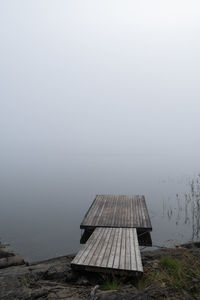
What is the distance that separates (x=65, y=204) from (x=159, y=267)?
47.2 ft

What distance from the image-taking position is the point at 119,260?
4.74 metres

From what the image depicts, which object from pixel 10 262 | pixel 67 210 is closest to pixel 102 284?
pixel 10 262

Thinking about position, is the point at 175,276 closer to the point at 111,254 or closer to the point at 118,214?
the point at 111,254

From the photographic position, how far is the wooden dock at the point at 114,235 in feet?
14.9

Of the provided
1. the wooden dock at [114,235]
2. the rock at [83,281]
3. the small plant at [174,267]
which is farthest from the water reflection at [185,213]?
the rock at [83,281]

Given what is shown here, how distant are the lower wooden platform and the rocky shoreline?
21 centimetres

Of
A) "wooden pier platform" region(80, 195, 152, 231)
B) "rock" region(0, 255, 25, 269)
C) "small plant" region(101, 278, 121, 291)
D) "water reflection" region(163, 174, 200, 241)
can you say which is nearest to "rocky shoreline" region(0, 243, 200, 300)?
"small plant" region(101, 278, 121, 291)

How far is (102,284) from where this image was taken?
14.0 ft

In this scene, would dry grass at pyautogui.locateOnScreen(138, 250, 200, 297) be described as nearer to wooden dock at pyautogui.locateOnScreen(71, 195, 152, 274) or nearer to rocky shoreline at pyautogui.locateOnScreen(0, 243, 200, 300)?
rocky shoreline at pyautogui.locateOnScreen(0, 243, 200, 300)

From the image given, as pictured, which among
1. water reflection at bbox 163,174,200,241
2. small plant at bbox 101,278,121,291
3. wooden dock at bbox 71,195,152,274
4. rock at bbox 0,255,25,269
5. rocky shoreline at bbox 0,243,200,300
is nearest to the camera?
rocky shoreline at bbox 0,243,200,300

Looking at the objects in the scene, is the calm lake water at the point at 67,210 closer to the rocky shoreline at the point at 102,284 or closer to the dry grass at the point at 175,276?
the dry grass at the point at 175,276

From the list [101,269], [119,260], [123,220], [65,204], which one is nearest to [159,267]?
[119,260]

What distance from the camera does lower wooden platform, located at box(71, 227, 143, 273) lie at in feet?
14.5

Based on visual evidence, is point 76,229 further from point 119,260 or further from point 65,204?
point 119,260
